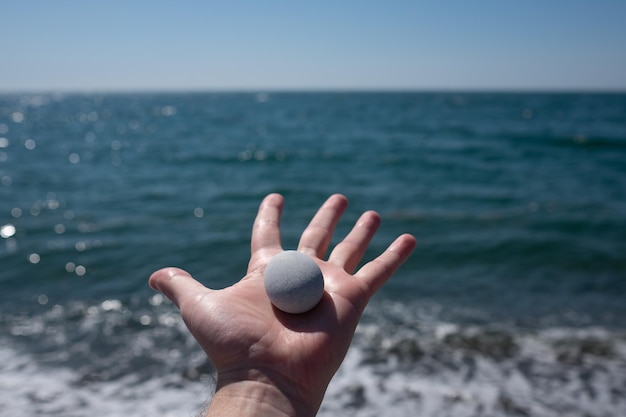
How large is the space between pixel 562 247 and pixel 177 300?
7499 millimetres

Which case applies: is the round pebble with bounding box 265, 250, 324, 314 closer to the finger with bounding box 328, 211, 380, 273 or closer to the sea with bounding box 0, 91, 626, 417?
the finger with bounding box 328, 211, 380, 273

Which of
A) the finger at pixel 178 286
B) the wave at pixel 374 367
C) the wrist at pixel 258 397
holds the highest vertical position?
the finger at pixel 178 286

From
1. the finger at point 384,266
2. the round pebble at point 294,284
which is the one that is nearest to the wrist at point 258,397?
the round pebble at point 294,284

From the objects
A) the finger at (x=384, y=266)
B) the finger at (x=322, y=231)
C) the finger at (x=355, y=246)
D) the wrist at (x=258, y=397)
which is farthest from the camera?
the finger at (x=322, y=231)

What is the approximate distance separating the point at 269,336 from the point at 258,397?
0.91ft

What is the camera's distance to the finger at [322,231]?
10.3 ft

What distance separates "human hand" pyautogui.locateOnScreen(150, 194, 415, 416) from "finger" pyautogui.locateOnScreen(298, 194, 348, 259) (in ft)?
1.28

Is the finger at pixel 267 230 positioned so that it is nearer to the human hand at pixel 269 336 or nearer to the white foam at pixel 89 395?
the human hand at pixel 269 336

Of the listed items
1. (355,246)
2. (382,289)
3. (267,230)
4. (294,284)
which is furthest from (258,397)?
(382,289)

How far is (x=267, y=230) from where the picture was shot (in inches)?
125

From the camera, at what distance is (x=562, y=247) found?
810cm

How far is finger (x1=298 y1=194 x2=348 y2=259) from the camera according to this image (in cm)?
312

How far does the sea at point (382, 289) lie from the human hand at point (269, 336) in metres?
0.61

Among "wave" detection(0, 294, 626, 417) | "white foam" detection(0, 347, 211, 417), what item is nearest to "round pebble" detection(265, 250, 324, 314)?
"white foam" detection(0, 347, 211, 417)
